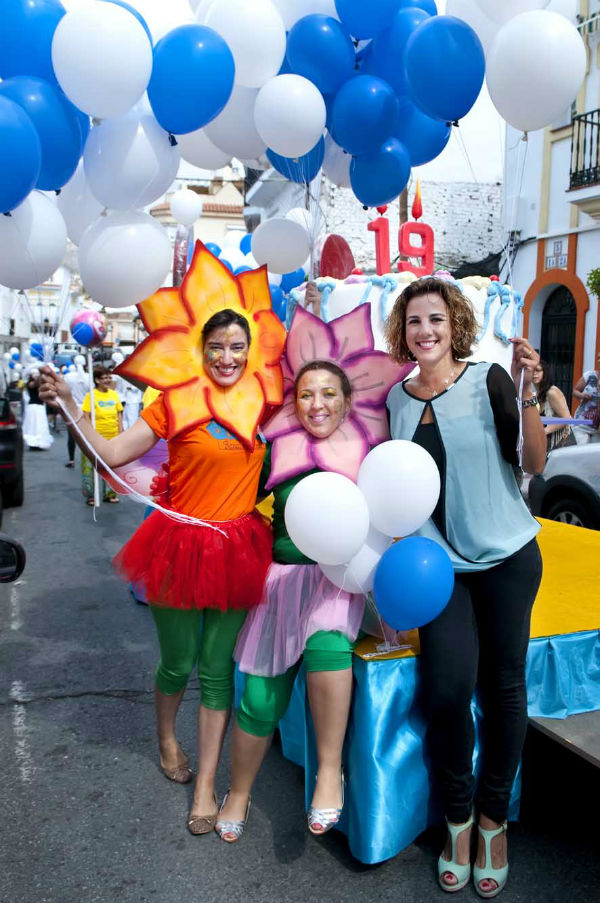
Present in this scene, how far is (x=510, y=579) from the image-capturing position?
2314mm

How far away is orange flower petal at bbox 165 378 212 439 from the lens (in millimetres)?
2619

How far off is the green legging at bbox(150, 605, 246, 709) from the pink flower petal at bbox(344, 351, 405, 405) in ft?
2.88

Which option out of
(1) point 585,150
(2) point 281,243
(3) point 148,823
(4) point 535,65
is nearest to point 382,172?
(2) point 281,243

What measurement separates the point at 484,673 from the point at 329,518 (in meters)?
0.77

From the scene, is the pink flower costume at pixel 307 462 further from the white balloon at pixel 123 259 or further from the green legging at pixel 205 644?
the white balloon at pixel 123 259

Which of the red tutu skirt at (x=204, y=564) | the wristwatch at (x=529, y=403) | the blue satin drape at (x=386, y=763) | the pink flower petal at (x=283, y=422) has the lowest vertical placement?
the blue satin drape at (x=386, y=763)

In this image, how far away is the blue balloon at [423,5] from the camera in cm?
342

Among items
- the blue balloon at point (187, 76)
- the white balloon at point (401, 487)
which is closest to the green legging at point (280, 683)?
the white balloon at point (401, 487)

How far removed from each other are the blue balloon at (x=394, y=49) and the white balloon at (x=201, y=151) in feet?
2.73

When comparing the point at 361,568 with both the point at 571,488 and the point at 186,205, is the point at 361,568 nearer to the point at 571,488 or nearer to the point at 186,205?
the point at 571,488

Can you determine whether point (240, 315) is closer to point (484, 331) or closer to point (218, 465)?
point (218, 465)

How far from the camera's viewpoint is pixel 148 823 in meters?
2.72

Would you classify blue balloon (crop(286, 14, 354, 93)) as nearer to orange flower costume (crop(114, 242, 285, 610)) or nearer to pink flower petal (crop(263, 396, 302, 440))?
orange flower costume (crop(114, 242, 285, 610))

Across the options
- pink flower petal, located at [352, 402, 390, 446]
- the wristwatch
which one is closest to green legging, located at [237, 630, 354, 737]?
pink flower petal, located at [352, 402, 390, 446]
